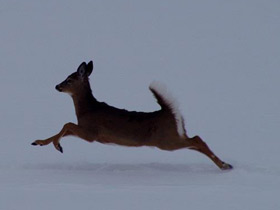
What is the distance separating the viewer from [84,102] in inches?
310

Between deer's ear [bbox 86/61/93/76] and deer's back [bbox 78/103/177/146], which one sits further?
deer's ear [bbox 86/61/93/76]

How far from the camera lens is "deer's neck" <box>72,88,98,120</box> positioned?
7781mm

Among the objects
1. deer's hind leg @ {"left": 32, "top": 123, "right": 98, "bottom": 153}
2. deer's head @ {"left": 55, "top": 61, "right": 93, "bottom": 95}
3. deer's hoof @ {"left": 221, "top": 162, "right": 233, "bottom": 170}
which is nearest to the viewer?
deer's hoof @ {"left": 221, "top": 162, "right": 233, "bottom": 170}

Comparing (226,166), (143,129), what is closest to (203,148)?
(226,166)

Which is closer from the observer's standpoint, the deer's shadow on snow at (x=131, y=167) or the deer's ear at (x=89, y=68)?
the deer's shadow on snow at (x=131, y=167)


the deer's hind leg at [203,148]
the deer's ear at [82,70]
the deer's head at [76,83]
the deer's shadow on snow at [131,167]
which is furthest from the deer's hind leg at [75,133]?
the deer's hind leg at [203,148]

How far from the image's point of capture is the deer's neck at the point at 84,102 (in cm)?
778

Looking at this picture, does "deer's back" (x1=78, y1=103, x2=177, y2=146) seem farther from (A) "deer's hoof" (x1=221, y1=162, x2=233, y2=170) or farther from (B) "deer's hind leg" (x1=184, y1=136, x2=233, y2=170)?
(A) "deer's hoof" (x1=221, y1=162, x2=233, y2=170)

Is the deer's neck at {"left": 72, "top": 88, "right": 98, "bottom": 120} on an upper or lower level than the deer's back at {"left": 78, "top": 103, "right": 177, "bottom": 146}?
upper

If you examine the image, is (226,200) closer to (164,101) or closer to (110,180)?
(110,180)

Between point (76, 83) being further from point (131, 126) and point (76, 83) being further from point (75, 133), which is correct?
point (131, 126)

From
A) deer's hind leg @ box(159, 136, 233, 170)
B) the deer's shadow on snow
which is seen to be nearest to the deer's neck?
the deer's shadow on snow

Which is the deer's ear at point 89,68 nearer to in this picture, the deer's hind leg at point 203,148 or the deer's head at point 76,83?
the deer's head at point 76,83

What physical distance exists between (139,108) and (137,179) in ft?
21.6
